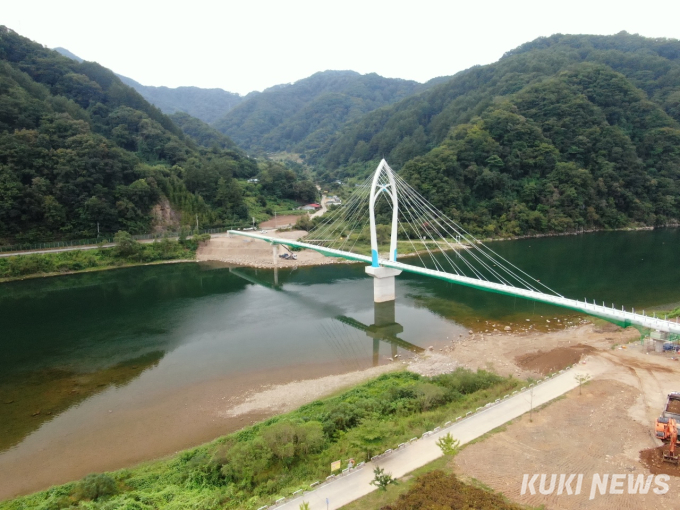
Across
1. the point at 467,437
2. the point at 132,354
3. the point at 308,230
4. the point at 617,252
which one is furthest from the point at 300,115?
the point at 467,437

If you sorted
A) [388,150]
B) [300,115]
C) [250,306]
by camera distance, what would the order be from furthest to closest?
1. [300,115]
2. [388,150]
3. [250,306]

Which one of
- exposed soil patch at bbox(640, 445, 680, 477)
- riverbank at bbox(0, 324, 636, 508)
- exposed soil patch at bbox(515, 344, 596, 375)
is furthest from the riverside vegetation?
exposed soil patch at bbox(515, 344, 596, 375)

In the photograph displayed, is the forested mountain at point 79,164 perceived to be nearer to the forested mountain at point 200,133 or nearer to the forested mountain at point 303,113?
the forested mountain at point 200,133

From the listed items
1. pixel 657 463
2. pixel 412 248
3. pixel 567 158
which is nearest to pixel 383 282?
pixel 412 248

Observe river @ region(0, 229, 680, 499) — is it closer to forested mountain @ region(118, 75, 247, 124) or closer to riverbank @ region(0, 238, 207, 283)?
riverbank @ region(0, 238, 207, 283)

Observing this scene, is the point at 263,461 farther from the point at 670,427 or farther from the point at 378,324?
the point at 378,324

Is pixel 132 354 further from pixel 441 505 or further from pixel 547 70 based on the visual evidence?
pixel 547 70

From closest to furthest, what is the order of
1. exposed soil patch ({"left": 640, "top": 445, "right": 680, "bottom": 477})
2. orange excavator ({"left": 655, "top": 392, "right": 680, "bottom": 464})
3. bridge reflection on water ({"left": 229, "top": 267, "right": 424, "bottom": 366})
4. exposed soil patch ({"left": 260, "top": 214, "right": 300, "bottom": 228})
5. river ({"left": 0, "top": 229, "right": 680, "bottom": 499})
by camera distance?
1. exposed soil patch ({"left": 640, "top": 445, "right": 680, "bottom": 477})
2. orange excavator ({"left": 655, "top": 392, "right": 680, "bottom": 464})
3. river ({"left": 0, "top": 229, "right": 680, "bottom": 499})
4. bridge reflection on water ({"left": 229, "top": 267, "right": 424, "bottom": 366})
5. exposed soil patch ({"left": 260, "top": 214, "right": 300, "bottom": 228})

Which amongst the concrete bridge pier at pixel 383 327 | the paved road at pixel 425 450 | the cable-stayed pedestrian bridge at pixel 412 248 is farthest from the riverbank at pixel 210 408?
the paved road at pixel 425 450
